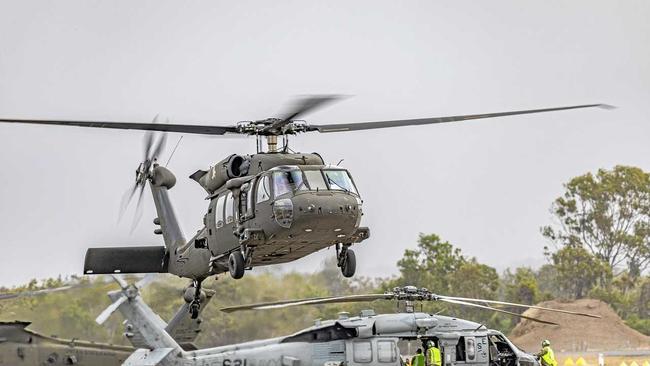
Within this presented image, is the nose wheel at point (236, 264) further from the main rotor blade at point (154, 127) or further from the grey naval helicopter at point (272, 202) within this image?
the main rotor blade at point (154, 127)

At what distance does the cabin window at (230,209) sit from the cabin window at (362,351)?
12.0ft

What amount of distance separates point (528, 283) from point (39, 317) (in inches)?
1105

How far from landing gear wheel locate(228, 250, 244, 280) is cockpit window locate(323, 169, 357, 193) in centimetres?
243

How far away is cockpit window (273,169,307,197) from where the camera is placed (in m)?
21.9

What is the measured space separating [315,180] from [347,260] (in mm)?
2326

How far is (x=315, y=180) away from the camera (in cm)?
2203

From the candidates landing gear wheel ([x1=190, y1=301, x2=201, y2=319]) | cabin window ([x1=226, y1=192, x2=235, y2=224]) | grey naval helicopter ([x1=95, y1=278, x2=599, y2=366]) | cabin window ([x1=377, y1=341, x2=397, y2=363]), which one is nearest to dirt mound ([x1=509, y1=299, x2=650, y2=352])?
landing gear wheel ([x1=190, y1=301, x2=201, y2=319])

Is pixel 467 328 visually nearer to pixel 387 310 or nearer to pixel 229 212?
pixel 229 212

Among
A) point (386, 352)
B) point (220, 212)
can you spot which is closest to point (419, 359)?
point (386, 352)

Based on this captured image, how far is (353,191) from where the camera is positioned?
22266 mm

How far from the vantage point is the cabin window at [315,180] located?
2188cm

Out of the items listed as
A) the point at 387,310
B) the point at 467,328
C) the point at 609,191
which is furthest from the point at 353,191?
the point at 609,191

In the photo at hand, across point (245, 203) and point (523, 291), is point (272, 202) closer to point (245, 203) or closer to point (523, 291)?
point (245, 203)

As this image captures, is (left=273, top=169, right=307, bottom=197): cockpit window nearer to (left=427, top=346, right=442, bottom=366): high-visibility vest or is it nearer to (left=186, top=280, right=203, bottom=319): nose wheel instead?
(left=427, top=346, right=442, bottom=366): high-visibility vest
